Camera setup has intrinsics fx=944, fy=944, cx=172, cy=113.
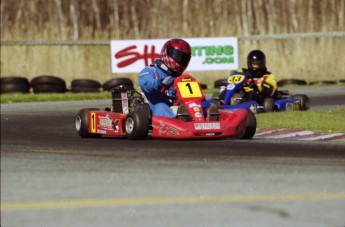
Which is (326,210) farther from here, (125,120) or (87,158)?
(125,120)

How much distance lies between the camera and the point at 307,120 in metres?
13.7

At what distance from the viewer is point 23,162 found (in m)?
9.06

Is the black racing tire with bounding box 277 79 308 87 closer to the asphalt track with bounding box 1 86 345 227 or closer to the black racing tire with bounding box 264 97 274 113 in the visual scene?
the black racing tire with bounding box 264 97 274 113

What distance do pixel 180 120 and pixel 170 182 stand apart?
12.4ft

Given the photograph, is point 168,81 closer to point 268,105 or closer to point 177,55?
point 177,55

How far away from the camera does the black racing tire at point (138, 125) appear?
10875 millimetres

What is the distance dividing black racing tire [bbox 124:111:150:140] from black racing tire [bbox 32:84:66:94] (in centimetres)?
1275

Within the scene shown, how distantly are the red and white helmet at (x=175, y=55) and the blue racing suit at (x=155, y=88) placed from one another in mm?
104

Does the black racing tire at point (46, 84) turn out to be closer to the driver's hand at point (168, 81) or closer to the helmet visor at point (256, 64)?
the helmet visor at point (256, 64)

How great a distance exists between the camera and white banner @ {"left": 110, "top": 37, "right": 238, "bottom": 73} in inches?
955

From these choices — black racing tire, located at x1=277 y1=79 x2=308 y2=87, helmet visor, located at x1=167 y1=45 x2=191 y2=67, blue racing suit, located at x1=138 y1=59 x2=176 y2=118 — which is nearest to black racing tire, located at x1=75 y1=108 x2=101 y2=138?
blue racing suit, located at x1=138 y1=59 x2=176 y2=118

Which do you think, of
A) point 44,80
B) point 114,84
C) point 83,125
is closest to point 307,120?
point 83,125

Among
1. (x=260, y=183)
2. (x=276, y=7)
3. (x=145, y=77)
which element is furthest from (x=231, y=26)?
(x=260, y=183)

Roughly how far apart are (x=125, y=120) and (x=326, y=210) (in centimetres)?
577
